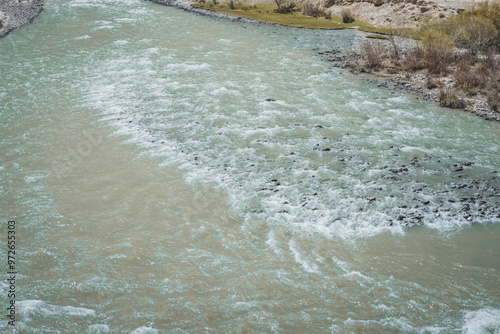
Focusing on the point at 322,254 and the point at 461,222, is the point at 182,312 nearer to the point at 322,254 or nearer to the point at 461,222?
the point at 322,254

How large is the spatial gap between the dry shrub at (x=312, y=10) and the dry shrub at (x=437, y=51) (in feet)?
64.4

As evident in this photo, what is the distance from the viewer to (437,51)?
28797 millimetres

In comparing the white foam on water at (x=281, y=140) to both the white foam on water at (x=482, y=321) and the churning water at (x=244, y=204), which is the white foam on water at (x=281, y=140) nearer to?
the churning water at (x=244, y=204)

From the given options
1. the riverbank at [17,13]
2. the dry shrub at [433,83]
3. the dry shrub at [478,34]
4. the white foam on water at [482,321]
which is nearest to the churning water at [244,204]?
the white foam on water at [482,321]

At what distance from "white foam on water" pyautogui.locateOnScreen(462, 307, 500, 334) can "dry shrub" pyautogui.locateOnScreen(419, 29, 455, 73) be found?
21505 millimetres

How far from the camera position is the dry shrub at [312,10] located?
46.8 metres

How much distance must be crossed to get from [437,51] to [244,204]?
2182 centimetres

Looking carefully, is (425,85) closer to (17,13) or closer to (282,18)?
(282,18)

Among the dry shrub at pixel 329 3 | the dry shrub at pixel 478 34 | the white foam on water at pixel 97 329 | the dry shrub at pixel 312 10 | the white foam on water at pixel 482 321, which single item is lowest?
the white foam on water at pixel 482 321

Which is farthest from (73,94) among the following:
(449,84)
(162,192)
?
(449,84)

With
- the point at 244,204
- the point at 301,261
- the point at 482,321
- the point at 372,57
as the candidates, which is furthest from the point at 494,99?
the point at 301,261

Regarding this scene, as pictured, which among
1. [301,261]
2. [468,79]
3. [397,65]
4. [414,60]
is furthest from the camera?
[397,65]

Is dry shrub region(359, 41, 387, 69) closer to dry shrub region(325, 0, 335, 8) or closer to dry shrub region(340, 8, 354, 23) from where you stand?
dry shrub region(340, 8, 354, 23)

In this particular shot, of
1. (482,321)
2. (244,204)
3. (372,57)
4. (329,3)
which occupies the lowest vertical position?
(482,321)
